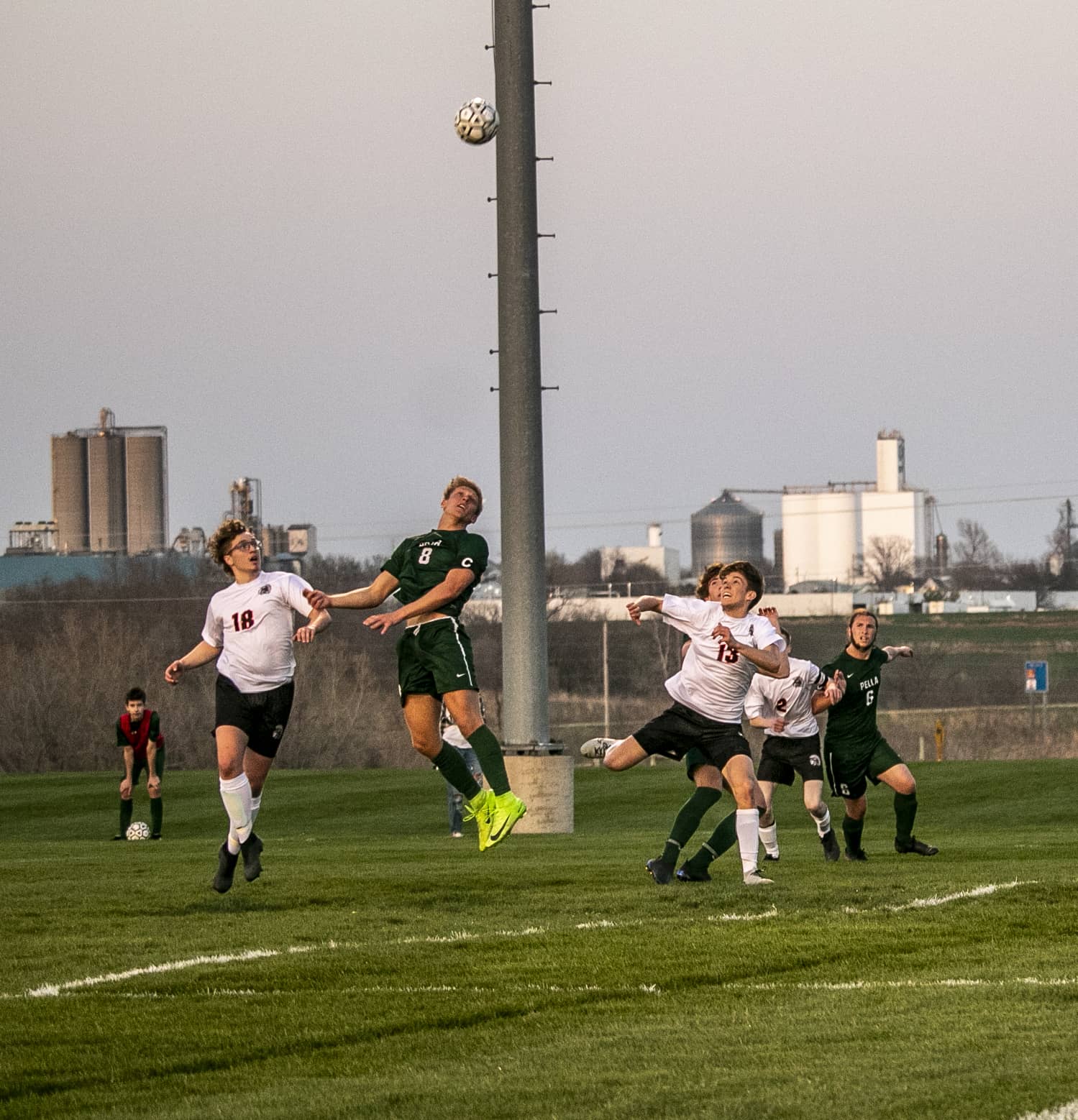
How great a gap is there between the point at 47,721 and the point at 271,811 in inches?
1165

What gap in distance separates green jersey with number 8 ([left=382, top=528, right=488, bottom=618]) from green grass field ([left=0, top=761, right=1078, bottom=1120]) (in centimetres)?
176

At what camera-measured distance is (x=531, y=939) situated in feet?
31.5

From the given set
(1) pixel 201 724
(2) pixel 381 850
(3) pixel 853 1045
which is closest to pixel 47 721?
(1) pixel 201 724

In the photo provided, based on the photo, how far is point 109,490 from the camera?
91.9 meters

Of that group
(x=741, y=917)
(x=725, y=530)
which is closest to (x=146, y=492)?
(x=725, y=530)

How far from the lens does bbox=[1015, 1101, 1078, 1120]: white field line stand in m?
5.64

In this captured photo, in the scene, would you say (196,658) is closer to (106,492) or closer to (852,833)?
(852,833)

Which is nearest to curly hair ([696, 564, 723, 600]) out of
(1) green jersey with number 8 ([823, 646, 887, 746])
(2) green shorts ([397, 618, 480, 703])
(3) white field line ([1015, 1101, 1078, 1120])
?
(2) green shorts ([397, 618, 480, 703])

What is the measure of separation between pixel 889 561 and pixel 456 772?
11177cm

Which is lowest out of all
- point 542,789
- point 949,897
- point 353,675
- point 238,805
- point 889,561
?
point 353,675

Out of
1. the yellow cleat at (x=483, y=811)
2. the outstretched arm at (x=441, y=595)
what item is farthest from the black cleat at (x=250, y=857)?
the outstretched arm at (x=441, y=595)

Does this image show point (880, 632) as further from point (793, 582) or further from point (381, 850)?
point (381, 850)

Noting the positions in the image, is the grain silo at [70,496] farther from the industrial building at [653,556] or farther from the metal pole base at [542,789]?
the metal pole base at [542,789]

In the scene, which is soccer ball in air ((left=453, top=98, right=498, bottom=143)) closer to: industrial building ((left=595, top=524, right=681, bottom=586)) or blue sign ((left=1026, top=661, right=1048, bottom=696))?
blue sign ((left=1026, top=661, right=1048, bottom=696))
